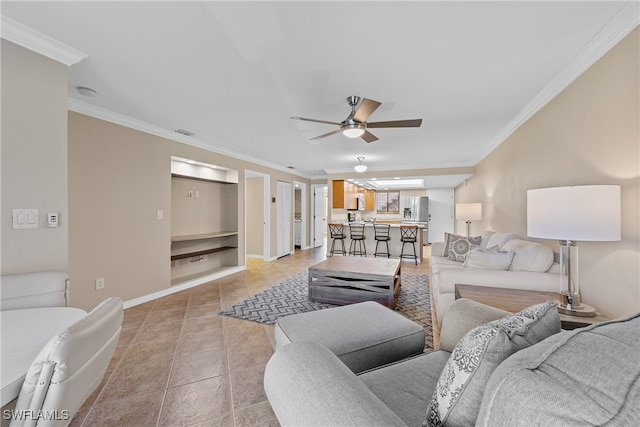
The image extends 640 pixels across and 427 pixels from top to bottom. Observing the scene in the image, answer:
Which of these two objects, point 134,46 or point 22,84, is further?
point 134,46

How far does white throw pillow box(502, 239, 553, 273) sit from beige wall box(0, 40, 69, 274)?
373 centimetres

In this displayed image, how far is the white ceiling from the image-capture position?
1598 mm

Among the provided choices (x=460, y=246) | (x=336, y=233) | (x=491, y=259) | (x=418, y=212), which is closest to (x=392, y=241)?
(x=336, y=233)

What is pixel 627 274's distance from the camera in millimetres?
1669

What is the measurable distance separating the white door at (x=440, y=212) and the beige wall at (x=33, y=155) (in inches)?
359

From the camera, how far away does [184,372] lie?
2.04m

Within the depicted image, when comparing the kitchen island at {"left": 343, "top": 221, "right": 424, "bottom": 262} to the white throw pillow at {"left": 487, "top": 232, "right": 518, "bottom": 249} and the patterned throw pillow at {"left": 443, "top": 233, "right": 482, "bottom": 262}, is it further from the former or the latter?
the white throw pillow at {"left": 487, "top": 232, "right": 518, "bottom": 249}

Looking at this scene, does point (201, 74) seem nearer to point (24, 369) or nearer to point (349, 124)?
point (349, 124)

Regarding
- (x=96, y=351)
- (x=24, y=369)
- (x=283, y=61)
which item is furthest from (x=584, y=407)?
(x=283, y=61)

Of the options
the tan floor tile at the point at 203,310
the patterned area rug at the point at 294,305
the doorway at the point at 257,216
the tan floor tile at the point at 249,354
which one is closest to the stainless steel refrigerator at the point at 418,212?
the patterned area rug at the point at 294,305

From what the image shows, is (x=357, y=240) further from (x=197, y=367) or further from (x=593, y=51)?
(x=593, y=51)

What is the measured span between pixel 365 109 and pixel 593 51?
164cm

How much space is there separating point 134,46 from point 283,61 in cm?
106

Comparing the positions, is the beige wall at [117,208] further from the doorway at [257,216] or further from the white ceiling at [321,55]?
the doorway at [257,216]
